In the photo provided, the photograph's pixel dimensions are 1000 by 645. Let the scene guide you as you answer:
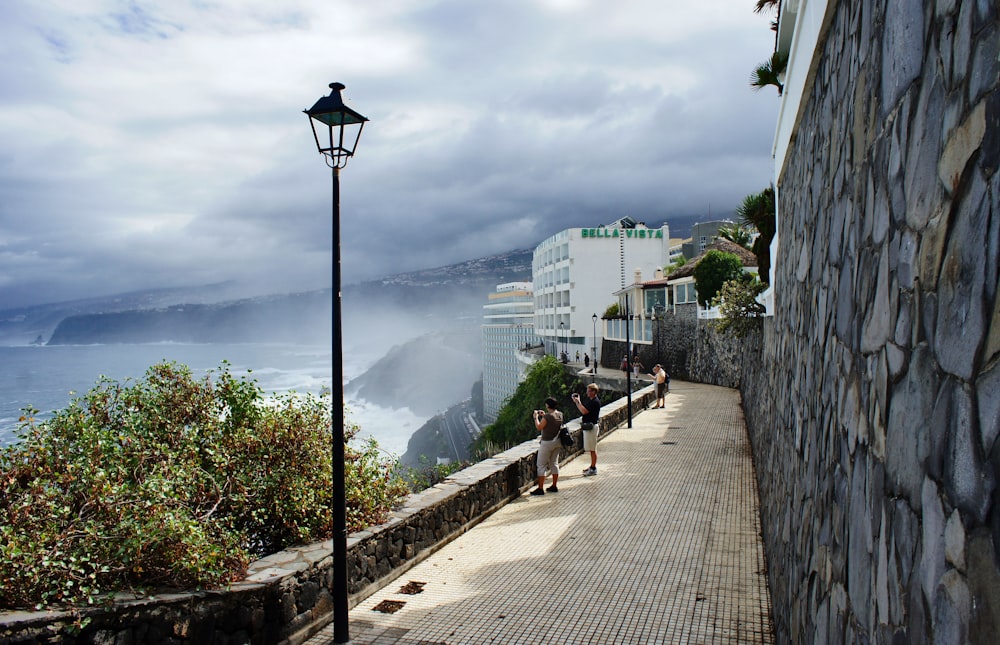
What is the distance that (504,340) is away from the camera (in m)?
98.7

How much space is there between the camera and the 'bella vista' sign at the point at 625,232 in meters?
67.5

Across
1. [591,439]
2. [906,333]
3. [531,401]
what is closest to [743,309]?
[591,439]

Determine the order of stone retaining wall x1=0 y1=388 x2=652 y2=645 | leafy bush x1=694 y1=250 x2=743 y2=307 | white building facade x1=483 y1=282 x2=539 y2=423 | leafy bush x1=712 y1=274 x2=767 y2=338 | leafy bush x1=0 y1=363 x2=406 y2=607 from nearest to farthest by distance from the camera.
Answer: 1. stone retaining wall x1=0 y1=388 x2=652 y2=645
2. leafy bush x1=0 y1=363 x2=406 y2=607
3. leafy bush x1=712 y1=274 x2=767 y2=338
4. leafy bush x1=694 y1=250 x2=743 y2=307
5. white building facade x1=483 y1=282 x2=539 y2=423

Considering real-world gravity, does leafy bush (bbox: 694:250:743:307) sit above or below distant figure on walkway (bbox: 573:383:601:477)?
above

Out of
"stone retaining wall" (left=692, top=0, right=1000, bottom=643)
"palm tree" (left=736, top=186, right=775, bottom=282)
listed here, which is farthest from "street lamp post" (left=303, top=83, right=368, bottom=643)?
"palm tree" (left=736, top=186, right=775, bottom=282)

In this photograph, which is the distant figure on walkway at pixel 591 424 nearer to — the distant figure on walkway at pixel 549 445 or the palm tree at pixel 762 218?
the distant figure on walkway at pixel 549 445

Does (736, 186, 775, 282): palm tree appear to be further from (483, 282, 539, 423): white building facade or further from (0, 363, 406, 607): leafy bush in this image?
(483, 282, 539, 423): white building facade

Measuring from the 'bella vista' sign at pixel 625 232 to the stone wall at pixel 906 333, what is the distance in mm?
64863

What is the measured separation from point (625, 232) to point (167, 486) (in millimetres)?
66269

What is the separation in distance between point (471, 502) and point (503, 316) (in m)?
94.5

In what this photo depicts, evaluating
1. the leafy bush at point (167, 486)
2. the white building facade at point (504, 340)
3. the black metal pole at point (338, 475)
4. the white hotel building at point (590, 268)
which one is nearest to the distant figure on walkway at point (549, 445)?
the leafy bush at point (167, 486)

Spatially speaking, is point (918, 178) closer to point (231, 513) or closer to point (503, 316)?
point (231, 513)

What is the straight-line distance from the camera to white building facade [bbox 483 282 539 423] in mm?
94062

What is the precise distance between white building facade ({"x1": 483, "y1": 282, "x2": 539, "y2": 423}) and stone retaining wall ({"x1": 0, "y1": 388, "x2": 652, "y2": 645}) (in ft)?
265
